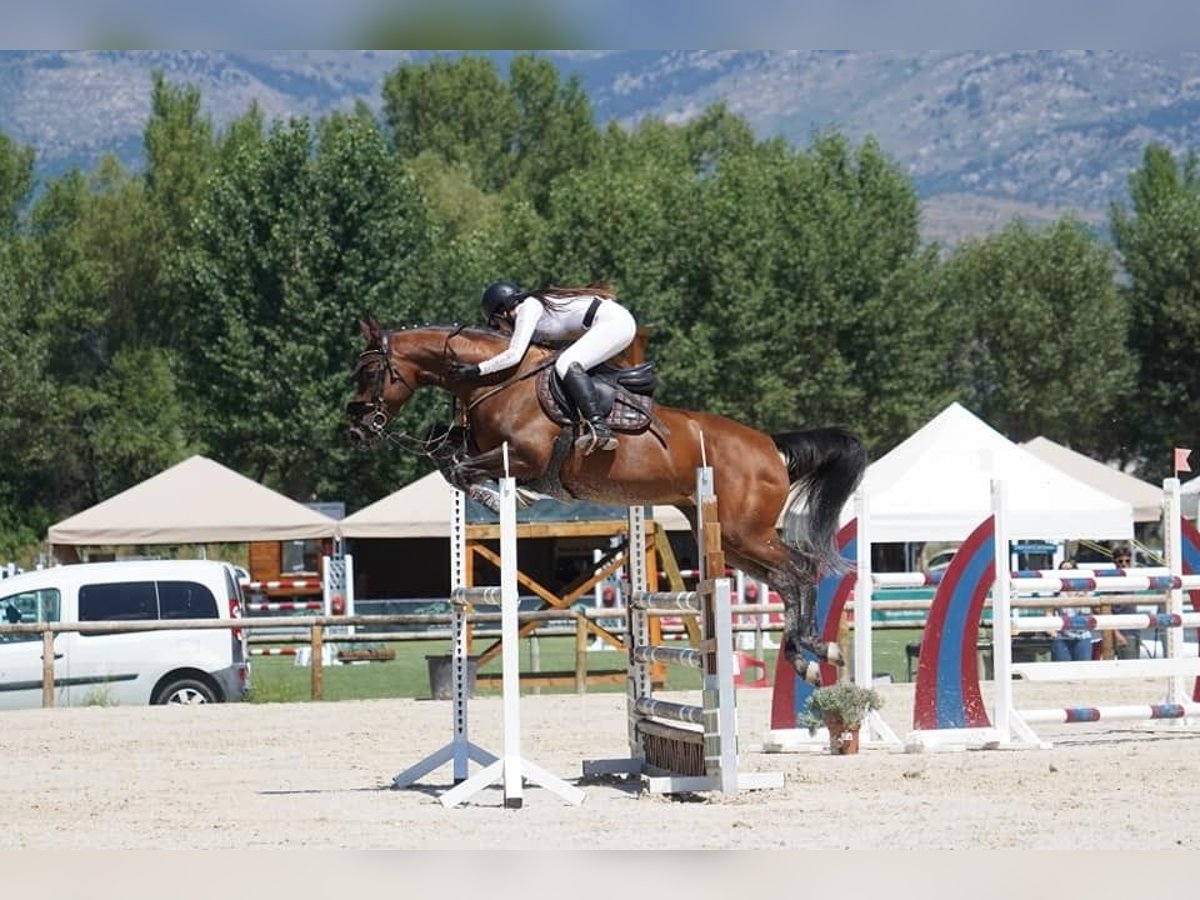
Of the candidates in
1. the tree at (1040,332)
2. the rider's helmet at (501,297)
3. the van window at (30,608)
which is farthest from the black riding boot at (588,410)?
the tree at (1040,332)

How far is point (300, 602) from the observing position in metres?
27.4

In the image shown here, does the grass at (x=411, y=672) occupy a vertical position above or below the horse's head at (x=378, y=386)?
below

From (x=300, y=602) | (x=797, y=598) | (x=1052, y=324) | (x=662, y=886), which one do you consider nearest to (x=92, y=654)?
(x=797, y=598)

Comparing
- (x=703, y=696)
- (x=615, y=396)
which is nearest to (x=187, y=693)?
(x=615, y=396)

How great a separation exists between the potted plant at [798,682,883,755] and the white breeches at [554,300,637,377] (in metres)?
2.56

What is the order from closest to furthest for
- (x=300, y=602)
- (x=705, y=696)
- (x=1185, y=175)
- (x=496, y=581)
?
(x=705, y=696) → (x=496, y=581) → (x=300, y=602) → (x=1185, y=175)

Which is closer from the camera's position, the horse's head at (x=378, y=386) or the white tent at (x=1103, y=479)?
the horse's head at (x=378, y=386)

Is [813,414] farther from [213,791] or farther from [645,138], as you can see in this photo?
[213,791]

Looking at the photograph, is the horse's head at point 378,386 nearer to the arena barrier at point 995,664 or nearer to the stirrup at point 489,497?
the stirrup at point 489,497

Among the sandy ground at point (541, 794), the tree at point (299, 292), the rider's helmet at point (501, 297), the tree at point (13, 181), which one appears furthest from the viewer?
the tree at point (13, 181)

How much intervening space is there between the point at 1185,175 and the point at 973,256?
55.9 ft

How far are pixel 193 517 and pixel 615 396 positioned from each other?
17.8 m

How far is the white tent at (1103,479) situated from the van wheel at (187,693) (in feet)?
55.6

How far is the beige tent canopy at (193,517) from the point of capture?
80.3 ft
